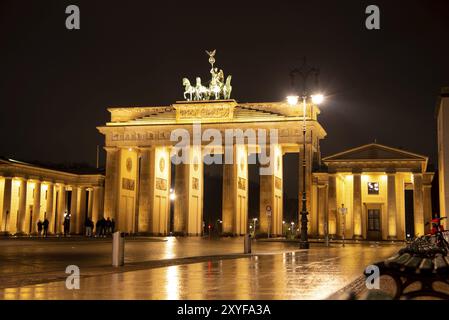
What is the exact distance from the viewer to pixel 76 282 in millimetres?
12938

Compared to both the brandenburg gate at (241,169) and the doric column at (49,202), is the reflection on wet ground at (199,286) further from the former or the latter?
the doric column at (49,202)

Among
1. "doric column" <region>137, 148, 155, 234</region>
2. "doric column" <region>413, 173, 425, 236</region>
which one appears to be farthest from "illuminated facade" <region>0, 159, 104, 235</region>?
"doric column" <region>413, 173, 425, 236</region>

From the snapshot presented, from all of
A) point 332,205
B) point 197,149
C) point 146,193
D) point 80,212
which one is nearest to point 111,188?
point 146,193

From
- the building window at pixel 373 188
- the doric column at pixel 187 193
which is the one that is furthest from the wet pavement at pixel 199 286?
the doric column at pixel 187 193

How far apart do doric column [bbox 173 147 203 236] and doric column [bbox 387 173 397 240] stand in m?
21.8

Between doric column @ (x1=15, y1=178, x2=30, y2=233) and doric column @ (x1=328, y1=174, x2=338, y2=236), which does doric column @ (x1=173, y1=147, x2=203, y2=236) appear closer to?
doric column @ (x1=328, y1=174, x2=338, y2=236)

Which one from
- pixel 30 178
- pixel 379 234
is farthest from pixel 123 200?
pixel 379 234

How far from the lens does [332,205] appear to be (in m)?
64.9

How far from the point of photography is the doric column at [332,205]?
64.6 m

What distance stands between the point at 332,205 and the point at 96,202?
30691mm

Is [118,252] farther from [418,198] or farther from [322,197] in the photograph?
[322,197]

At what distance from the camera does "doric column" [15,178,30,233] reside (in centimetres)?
6838

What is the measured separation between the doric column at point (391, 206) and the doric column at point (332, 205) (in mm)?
5462
